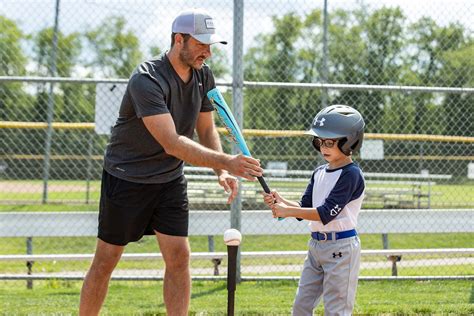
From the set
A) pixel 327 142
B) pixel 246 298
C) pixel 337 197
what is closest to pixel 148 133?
pixel 327 142

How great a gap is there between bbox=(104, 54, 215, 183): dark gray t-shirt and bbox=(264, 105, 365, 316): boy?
680 mm

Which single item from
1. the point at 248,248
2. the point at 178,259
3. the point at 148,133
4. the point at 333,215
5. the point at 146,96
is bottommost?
the point at 248,248

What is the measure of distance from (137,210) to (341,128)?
4.10 ft

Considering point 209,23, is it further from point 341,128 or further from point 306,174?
point 306,174

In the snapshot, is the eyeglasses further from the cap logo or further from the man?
the cap logo

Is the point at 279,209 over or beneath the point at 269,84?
beneath

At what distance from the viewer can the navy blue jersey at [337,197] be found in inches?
175

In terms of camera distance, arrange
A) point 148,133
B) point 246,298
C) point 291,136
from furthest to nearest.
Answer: point 291,136 → point 246,298 → point 148,133

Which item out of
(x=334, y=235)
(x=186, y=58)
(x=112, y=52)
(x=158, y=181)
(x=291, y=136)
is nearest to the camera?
(x=334, y=235)

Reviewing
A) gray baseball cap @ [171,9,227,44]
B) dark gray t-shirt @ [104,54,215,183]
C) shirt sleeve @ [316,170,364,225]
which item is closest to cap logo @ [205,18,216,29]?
gray baseball cap @ [171,9,227,44]

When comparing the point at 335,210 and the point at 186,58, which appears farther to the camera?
the point at 186,58

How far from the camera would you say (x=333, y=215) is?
443 cm

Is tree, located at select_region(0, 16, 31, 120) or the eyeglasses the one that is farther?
tree, located at select_region(0, 16, 31, 120)

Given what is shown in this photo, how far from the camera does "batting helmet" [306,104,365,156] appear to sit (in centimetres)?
455
